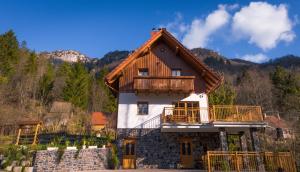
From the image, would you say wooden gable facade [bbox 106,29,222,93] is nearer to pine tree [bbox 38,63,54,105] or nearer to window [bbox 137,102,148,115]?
window [bbox 137,102,148,115]

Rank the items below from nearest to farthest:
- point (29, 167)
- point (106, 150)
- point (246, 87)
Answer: point (29, 167) → point (106, 150) → point (246, 87)

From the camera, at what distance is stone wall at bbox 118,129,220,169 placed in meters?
18.3

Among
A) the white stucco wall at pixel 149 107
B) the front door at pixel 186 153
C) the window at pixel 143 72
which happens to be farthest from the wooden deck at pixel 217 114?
the window at pixel 143 72

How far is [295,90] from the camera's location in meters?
41.9

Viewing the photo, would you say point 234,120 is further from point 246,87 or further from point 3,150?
point 246,87

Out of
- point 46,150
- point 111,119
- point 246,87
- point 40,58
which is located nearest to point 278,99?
point 246,87

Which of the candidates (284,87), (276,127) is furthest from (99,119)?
(284,87)

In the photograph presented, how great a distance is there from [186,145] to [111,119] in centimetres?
2521

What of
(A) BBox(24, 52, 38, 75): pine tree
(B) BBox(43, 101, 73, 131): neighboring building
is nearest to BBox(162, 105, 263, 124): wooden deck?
(B) BBox(43, 101, 73, 131): neighboring building

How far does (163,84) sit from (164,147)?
4862mm

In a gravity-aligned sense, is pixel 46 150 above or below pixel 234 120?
below

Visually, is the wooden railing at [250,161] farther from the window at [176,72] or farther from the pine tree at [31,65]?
the pine tree at [31,65]

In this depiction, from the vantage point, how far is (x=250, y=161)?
15320 mm

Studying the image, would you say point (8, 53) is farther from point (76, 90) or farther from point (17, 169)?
point (17, 169)
